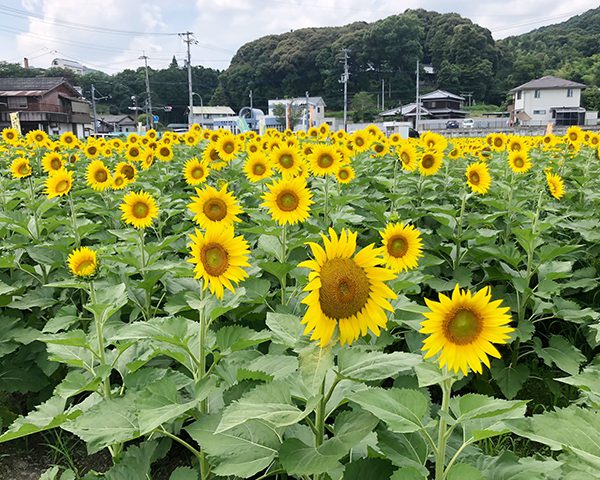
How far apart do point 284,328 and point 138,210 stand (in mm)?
2021

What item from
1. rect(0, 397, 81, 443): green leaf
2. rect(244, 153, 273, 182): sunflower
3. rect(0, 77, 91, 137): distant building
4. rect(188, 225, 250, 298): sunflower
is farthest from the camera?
rect(0, 77, 91, 137): distant building

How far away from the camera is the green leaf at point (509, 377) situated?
331 centimetres

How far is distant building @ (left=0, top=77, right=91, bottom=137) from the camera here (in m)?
41.7

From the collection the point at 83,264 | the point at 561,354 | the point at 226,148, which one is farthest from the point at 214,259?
the point at 226,148

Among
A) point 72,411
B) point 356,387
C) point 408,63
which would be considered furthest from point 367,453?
point 408,63

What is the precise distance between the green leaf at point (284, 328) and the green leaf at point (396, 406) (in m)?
0.28

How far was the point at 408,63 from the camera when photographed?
96.7m

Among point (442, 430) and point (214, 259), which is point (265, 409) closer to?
Result: point (442, 430)

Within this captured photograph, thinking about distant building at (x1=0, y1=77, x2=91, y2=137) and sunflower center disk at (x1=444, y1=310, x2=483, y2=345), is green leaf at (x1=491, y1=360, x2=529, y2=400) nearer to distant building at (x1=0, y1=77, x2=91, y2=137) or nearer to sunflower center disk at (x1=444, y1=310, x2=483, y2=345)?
sunflower center disk at (x1=444, y1=310, x2=483, y2=345)

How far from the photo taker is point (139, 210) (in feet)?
11.1

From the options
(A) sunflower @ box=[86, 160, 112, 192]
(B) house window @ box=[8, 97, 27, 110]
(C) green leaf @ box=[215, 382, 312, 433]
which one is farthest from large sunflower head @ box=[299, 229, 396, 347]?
(B) house window @ box=[8, 97, 27, 110]

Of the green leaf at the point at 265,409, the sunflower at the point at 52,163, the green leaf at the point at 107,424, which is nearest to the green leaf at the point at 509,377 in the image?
the green leaf at the point at 265,409

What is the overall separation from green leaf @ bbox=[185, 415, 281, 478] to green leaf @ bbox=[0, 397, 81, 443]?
18.3 inches

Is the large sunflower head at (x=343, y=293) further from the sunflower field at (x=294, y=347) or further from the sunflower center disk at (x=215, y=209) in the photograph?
the sunflower center disk at (x=215, y=209)
